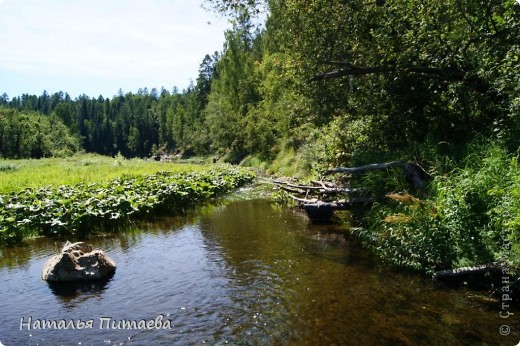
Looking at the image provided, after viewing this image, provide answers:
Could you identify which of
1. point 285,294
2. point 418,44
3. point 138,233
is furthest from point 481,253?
Result: point 138,233

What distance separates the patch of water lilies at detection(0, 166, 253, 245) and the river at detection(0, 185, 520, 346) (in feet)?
3.29

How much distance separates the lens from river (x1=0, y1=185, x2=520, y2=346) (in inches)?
237

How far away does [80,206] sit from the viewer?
12.7 meters

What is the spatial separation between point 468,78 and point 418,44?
1.61m

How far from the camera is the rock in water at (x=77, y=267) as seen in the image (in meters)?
8.38

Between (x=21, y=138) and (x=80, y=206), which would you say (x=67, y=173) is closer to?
(x=80, y=206)

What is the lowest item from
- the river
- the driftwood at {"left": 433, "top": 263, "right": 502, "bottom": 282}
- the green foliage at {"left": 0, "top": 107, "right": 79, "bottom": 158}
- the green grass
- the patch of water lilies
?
the river

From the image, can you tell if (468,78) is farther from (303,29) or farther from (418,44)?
(303,29)

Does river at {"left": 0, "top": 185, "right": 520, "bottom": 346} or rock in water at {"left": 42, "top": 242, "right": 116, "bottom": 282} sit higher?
rock in water at {"left": 42, "top": 242, "right": 116, "bottom": 282}

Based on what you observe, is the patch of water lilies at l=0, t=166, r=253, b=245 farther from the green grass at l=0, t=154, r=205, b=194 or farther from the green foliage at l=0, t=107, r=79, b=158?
the green foliage at l=0, t=107, r=79, b=158

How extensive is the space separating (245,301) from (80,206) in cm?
784

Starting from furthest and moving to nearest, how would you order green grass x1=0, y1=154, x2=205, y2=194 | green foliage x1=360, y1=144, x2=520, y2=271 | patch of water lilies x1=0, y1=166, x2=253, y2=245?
green grass x1=0, y1=154, x2=205, y2=194, patch of water lilies x1=0, y1=166, x2=253, y2=245, green foliage x1=360, y1=144, x2=520, y2=271

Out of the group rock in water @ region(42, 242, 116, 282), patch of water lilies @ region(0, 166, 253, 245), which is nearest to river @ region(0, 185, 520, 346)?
rock in water @ region(42, 242, 116, 282)

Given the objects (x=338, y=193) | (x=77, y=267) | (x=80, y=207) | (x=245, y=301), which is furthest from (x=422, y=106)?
(x=80, y=207)
